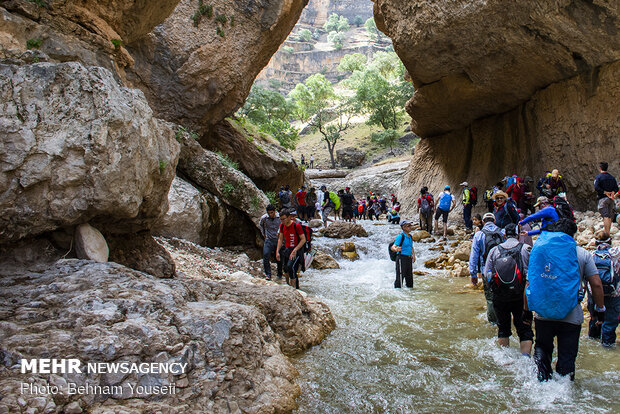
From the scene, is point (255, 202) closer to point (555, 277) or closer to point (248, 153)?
point (248, 153)

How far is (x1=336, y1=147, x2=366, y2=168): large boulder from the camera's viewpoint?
4281cm

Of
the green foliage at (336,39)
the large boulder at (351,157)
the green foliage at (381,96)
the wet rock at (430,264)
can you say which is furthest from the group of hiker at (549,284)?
the green foliage at (336,39)

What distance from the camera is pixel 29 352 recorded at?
2689mm

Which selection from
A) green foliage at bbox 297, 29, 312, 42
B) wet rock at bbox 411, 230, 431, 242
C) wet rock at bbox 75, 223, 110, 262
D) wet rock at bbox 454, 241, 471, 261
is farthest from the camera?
green foliage at bbox 297, 29, 312, 42

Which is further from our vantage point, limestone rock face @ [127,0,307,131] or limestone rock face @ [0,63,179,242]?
limestone rock face @ [127,0,307,131]

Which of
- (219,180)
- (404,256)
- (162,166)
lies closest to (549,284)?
(162,166)

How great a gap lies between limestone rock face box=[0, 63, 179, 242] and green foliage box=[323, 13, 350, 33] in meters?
104

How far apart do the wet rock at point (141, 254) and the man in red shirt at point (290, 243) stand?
2431 millimetres

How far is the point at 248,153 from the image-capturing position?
17.2 metres

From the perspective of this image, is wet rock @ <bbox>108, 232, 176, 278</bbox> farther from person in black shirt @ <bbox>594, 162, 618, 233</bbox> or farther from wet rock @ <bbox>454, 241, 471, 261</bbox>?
person in black shirt @ <bbox>594, 162, 618, 233</bbox>

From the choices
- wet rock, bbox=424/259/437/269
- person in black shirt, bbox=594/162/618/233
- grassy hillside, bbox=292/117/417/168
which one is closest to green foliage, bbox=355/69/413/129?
grassy hillside, bbox=292/117/417/168

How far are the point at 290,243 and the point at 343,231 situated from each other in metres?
7.06

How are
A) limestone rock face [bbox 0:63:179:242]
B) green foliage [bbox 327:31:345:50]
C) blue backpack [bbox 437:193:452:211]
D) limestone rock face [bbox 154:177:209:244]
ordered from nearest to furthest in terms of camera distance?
limestone rock face [bbox 0:63:179:242] → limestone rock face [bbox 154:177:209:244] → blue backpack [bbox 437:193:452:211] → green foliage [bbox 327:31:345:50]

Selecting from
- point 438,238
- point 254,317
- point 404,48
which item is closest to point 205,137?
point 404,48
